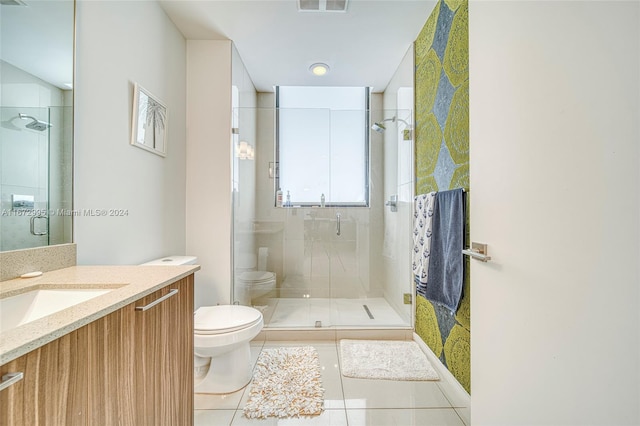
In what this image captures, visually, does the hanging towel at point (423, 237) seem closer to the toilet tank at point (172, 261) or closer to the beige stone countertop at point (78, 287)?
the beige stone countertop at point (78, 287)

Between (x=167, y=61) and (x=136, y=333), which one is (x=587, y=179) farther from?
(x=167, y=61)

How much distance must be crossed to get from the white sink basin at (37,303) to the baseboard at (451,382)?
5.79ft

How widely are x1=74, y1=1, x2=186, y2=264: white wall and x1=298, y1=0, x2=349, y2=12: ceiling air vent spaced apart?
99 centimetres

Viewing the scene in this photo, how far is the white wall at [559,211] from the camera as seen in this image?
533 millimetres

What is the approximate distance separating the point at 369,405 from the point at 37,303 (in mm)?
1558

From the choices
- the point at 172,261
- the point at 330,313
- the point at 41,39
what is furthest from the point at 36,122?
the point at 330,313

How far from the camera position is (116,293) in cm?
75

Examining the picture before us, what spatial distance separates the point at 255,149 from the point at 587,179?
247 cm

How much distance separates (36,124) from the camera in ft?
3.35

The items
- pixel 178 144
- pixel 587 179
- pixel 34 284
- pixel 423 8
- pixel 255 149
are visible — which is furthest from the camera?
pixel 255 149

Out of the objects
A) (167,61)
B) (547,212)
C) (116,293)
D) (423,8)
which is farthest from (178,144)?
(547,212)

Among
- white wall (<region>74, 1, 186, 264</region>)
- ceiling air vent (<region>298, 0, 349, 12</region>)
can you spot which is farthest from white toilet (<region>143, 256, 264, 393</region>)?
ceiling air vent (<region>298, 0, 349, 12</region>)

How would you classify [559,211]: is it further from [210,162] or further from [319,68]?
[319,68]

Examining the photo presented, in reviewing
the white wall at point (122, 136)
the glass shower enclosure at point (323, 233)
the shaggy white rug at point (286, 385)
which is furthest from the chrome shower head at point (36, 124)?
the shaggy white rug at point (286, 385)
